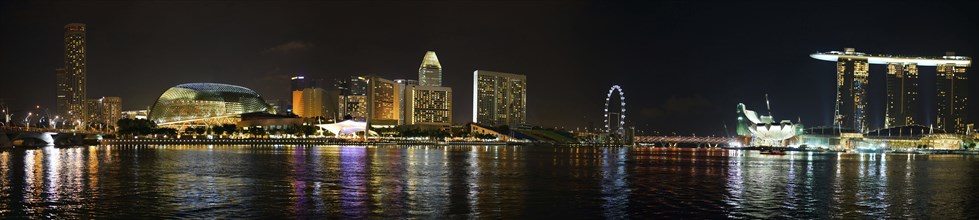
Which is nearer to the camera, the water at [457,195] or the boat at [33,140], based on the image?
the water at [457,195]

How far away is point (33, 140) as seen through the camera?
134500 mm

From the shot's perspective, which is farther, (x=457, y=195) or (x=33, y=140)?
(x=33, y=140)

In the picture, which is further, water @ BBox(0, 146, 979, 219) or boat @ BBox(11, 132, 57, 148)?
boat @ BBox(11, 132, 57, 148)

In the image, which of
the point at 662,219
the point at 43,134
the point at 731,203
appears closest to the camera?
the point at 662,219

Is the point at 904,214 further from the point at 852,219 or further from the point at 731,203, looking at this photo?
the point at 731,203

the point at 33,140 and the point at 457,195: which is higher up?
the point at 33,140

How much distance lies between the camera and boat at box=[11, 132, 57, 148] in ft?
421

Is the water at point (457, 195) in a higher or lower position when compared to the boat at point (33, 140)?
lower

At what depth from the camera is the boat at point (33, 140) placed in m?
128

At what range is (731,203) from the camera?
37250mm

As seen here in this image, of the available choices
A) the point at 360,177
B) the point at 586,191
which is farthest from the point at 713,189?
the point at 360,177

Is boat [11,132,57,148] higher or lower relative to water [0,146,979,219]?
higher

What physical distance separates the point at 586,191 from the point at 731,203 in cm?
799

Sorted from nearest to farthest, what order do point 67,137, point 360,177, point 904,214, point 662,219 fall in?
point 662,219
point 904,214
point 360,177
point 67,137
